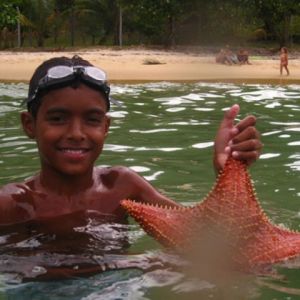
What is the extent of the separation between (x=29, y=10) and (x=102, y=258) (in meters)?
38.0

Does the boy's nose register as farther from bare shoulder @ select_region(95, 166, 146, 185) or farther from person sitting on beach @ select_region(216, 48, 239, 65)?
person sitting on beach @ select_region(216, 48, 239, 65)

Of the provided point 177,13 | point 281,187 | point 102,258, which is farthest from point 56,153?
point 177,13

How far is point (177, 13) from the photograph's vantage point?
38719 mm

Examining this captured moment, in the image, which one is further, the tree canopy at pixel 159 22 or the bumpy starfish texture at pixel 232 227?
the tree canopy at pixel 159 22

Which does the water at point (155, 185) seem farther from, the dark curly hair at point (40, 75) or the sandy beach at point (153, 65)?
the sandy beach at point (153, 65)

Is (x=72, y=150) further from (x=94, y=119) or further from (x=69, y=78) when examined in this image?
(x=69, y=78)

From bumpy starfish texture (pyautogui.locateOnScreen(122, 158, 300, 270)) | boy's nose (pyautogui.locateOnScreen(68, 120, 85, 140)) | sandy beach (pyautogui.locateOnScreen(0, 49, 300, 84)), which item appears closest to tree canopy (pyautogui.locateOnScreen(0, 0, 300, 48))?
sandy beach (pyautogui.locateOnScreen(0, 49, 300, 84))

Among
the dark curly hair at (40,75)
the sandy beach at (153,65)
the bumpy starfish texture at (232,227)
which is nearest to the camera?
the bumpy starfish texture at (232,227)

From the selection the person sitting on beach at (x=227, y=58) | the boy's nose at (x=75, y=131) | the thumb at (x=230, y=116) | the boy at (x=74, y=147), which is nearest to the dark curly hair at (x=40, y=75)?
the boy at (x=74, y=147)

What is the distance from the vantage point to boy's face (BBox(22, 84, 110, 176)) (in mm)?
3777

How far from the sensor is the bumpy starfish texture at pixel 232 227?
A: 3.47 metres

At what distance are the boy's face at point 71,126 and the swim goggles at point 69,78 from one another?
4 cm

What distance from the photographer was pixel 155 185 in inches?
256

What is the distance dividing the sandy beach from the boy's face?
68.1 ft
